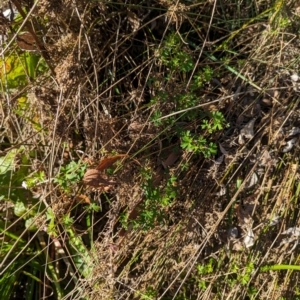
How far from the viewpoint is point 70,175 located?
1.54 meters

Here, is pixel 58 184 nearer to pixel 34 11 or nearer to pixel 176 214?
pixel 176 214

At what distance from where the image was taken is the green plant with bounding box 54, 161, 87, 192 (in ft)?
5.02

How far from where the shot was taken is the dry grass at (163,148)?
5.35 ft

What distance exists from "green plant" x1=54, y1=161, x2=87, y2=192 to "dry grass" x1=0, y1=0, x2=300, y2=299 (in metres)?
0.05

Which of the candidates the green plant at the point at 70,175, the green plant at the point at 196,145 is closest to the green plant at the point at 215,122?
the green plant at the point at 196,145

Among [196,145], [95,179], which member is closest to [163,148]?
[196,145]

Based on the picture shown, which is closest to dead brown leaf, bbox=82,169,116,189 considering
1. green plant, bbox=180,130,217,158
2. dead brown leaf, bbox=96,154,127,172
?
dead brown leaf, bbox=96,154,127,172

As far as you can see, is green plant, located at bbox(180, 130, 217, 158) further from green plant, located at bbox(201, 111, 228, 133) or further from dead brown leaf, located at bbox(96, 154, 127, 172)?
dead brown leaf, located at bbox(96, 154, 127, 172)

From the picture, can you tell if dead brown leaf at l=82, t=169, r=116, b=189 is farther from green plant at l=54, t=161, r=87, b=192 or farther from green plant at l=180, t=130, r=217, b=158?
green plant at l=180, t=130, r=217, b=158

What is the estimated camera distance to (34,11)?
1.53m

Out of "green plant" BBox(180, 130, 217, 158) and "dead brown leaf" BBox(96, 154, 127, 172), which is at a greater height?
"dead brown leaf" BBox(96, 154, 127, 172)

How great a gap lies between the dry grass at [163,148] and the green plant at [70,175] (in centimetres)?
5

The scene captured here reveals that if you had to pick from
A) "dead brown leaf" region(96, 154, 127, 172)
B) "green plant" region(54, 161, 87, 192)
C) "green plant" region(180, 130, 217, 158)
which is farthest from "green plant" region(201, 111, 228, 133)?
"green plant" region(54, 161, 87, 192)

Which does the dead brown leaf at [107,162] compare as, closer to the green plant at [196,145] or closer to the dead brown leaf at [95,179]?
the dead brown leaf at [95,179]
